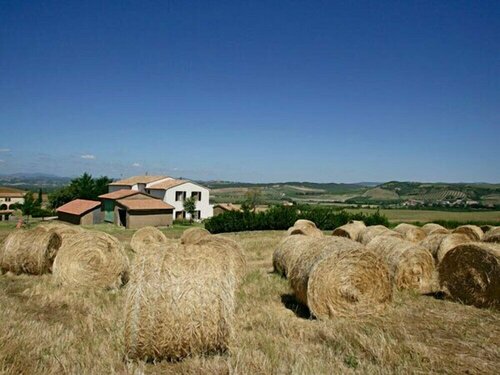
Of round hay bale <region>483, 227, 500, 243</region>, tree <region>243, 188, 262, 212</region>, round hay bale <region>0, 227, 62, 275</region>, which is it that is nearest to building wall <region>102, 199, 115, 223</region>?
tree <region>243, 188, 262, 212</region>

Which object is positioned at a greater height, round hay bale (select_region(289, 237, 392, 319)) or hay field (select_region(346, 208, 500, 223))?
round hay bale (select_region(289, 237, 392, 319))

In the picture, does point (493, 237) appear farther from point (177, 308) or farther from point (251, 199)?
point (251, 199)

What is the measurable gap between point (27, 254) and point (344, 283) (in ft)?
33.5

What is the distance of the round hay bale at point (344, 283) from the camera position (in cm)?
880

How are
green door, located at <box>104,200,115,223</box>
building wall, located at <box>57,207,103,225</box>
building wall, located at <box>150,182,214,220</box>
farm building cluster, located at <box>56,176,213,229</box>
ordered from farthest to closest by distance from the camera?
1. building wall, located at <box>150,182,214,220</box>
2. building wall, located at <box>57,207,103,225</box>
3. green door, located at <box>104,200,115,223</box>
4. farm building cluster, located at <box>56,176,213,229</box>

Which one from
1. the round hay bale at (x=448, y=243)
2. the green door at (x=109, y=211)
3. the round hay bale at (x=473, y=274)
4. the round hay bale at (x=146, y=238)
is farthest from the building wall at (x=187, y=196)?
the round hay bale at (x=473, y=274)

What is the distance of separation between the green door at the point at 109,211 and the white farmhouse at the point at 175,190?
715 cm

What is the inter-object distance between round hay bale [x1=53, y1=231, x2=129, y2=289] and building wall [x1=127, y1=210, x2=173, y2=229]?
3181 centimetres

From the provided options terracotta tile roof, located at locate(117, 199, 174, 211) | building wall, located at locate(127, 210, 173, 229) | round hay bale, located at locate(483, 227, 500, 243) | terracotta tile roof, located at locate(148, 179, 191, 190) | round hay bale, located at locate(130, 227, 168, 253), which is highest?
terracotta tile roof, located at locate(148, 179, 191, 190)

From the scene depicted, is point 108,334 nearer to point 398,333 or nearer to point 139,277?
point 139,277

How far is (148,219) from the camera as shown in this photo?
44719 mm

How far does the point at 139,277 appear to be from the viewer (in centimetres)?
635

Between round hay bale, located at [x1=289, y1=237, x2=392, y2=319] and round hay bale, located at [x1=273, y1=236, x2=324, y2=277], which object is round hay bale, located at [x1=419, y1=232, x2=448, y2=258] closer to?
round hay bale, located at [x1=273, y1=236, x2=324, y2=277]

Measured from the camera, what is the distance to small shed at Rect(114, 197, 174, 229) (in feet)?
142
